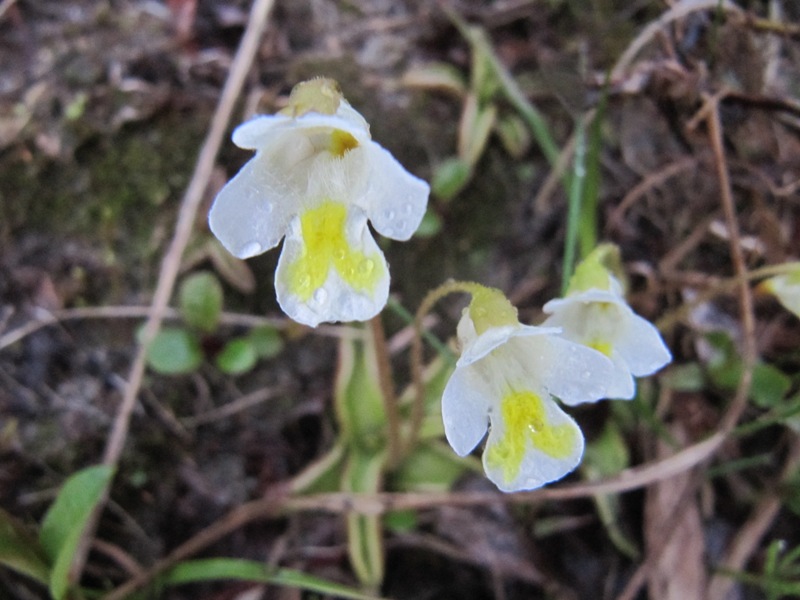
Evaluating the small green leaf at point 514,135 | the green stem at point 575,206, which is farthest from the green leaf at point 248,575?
the small green leaf at point 514,135

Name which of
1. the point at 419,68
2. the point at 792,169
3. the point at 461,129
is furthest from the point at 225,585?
the point at 792,169

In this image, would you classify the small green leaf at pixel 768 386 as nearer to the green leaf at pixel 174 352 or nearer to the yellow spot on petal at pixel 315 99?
the yellow spot on petal at pixel 315 99

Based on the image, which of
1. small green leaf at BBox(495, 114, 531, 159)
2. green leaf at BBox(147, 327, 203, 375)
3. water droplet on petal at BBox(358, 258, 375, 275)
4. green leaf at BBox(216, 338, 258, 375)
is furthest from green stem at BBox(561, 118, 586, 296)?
green leaf at BBox(147, 327, 203, 375)

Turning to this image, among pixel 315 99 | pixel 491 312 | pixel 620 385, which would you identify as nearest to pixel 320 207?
pixel 315 99

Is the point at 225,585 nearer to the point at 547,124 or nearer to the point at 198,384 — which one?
the point at 198,384

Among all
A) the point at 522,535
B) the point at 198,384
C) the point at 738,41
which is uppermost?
the point at 738,41

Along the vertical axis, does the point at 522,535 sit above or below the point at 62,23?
below
